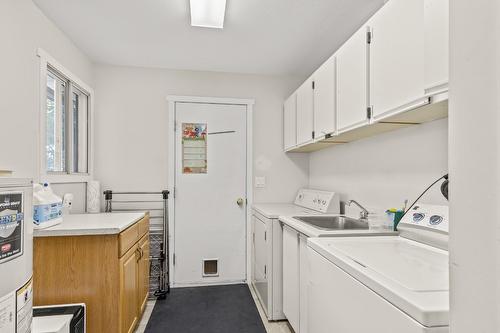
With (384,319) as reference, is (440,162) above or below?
above

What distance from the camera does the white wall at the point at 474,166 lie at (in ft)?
1.28

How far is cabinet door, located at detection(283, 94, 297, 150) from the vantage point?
3.02 meters

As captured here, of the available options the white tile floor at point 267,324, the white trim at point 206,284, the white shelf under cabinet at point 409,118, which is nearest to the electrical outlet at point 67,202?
the white tile floor at point 267,324

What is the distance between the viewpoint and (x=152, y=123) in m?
3.22

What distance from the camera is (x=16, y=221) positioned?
93cm

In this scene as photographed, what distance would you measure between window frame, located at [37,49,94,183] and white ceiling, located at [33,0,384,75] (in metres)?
0.34

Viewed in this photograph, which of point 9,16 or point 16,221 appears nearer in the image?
point 16,221

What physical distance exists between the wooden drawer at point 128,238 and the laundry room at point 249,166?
33mm

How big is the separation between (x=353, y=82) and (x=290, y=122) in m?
1.38

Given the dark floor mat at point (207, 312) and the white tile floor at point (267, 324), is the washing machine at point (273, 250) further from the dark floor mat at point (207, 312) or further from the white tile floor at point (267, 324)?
the dark floor mat at point (207, 312)

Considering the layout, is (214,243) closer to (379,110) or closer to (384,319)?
(379,110)

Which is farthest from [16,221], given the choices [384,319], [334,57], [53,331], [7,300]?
[334,57]

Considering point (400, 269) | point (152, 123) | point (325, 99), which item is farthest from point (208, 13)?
point (400, 269)

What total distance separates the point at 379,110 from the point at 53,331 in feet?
6.47
